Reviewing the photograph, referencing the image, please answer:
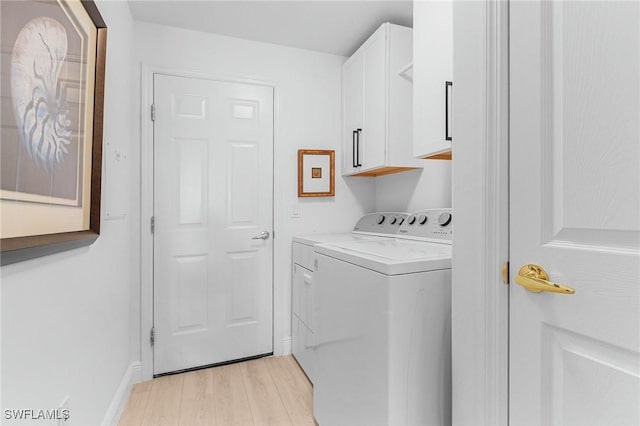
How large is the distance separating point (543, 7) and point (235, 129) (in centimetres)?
201

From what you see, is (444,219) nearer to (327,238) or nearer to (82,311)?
(327,238)

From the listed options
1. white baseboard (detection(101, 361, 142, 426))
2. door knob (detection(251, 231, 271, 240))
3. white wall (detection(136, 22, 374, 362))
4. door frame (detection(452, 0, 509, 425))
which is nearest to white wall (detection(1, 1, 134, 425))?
white baseboard (detection(101, 361, 142, 426))

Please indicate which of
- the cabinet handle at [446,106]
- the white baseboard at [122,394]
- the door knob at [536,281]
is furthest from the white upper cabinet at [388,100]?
→ the white baseboard at [122,394]

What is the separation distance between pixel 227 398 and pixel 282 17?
2.48 m

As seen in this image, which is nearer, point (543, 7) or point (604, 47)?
point (604, 47)

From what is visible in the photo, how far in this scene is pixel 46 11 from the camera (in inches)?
33.7

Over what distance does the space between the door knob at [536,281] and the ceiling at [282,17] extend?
1857mm

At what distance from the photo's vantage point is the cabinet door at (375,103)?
2090 millimetres

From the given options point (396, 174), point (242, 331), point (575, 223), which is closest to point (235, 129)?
point (396, 174)

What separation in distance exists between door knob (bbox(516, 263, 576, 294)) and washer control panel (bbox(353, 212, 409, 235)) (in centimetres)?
130

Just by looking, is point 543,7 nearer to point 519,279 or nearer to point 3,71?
point 519,279

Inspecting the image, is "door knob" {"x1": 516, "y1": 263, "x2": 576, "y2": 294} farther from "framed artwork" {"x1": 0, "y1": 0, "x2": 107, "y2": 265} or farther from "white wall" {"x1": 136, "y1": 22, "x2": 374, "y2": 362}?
"white wall" {"x1": 136, "y1": 22, "x2": 374, "y2": 362}

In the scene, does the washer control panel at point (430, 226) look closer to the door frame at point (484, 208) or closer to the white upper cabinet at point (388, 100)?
the white upper cabinet at point (388, 100)

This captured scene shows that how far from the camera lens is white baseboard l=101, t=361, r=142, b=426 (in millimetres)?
1581
